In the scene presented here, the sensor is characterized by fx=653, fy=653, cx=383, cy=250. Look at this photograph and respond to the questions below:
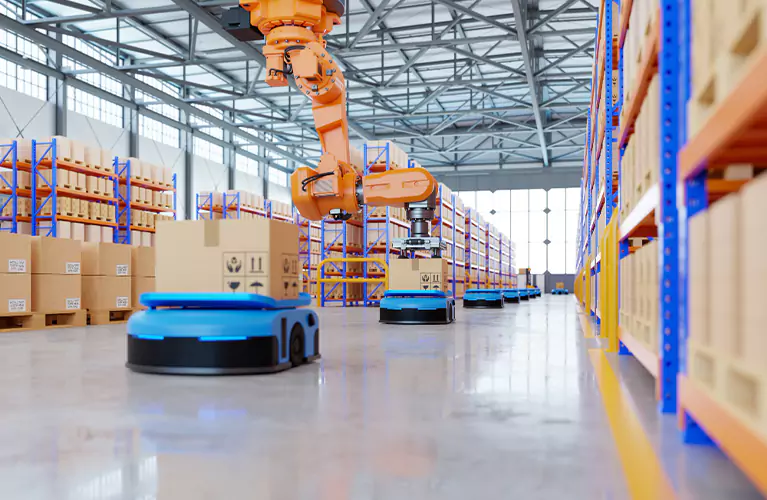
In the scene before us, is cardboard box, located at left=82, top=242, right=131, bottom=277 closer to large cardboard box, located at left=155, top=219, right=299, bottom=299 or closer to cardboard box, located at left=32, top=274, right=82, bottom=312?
cardboard box, located at left=32, top=274, right=82, bottom=312

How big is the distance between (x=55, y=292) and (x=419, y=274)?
16.5 feet

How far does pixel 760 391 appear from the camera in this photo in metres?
1.27

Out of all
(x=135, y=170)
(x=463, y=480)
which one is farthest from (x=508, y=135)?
(x=463, y=480)

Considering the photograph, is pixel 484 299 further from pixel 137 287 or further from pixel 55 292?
pixel 55 292

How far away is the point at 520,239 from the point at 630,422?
1334 inches

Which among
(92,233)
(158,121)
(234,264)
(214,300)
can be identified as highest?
(158,121)

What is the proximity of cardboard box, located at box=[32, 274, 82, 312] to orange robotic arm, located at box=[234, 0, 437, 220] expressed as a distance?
3289 mm

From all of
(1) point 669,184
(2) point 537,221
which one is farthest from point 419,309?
(2) point 537,221

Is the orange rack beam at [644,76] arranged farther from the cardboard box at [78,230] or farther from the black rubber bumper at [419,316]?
the cardboard box at [78,230]

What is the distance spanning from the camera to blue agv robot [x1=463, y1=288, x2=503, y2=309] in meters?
14.3

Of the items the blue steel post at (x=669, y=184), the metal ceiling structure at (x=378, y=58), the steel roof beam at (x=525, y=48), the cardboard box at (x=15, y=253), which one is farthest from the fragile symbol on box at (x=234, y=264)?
the steel roof beam at (x=525, y=48)

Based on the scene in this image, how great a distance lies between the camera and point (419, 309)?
27.9 feet

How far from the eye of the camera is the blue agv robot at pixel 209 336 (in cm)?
366

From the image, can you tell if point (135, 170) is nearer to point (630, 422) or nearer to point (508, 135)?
point (630, 422)
